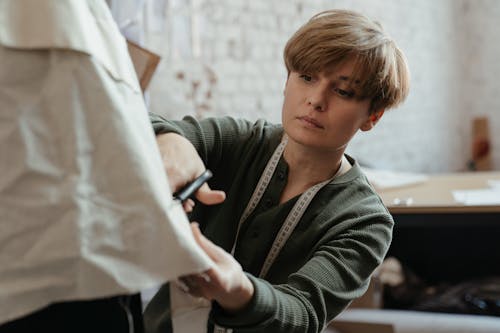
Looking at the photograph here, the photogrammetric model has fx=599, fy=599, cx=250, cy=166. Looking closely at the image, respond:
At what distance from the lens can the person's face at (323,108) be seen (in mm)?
964

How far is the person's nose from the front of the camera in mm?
961

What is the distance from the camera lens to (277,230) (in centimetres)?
100

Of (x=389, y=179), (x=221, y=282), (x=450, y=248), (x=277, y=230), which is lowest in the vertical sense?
(x=450, y=248)

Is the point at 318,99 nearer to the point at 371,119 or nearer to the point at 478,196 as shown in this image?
the point at 371,119

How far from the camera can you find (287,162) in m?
1.07

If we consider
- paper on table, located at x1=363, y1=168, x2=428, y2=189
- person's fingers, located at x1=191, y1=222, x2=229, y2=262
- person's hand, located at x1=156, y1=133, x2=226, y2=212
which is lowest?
paper on table, located at x1=363, y1=168, x2=428, y2=189

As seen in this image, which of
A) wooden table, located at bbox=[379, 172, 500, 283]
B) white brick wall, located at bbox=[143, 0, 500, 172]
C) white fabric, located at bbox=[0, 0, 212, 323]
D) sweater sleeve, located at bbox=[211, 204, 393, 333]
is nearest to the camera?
white fabric, located at bbox=[0, 0, 212, 323]

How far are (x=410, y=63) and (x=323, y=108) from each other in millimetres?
3381

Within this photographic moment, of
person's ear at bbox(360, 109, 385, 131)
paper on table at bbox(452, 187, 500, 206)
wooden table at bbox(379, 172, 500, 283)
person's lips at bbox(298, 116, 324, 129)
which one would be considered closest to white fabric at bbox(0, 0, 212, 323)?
person's lips at bbox(298, 116, 324, 129)

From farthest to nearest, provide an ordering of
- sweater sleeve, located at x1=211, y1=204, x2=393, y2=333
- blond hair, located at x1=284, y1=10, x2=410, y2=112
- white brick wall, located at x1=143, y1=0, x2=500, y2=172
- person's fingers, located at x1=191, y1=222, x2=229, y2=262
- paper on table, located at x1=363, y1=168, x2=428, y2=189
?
1. white brick wall, located at x1=143, y1=0, x2=500, y2=172
2. paper on table, located at x1=363, y1=168, x2=428, y2=189
3. blond hair, located at x1=284, y1=10, x2=410, y2=112
4. sweater sleeve, located at x1=211, y1=204, x2=393, y2=333
5. person's fingers, located at x1=191, y1=222, x2=229, y2=262

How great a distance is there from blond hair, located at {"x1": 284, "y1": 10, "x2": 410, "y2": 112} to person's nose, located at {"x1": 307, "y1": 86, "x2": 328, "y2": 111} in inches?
1.3

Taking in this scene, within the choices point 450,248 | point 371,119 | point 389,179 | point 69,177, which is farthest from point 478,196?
point 69,177

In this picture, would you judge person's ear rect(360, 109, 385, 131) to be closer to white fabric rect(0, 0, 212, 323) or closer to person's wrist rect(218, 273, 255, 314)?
person's wrist rect(218, 273, 255, 314)

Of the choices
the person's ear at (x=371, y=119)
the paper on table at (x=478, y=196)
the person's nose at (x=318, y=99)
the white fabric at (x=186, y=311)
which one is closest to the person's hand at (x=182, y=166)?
the white fabric at (x=186, y=311)
